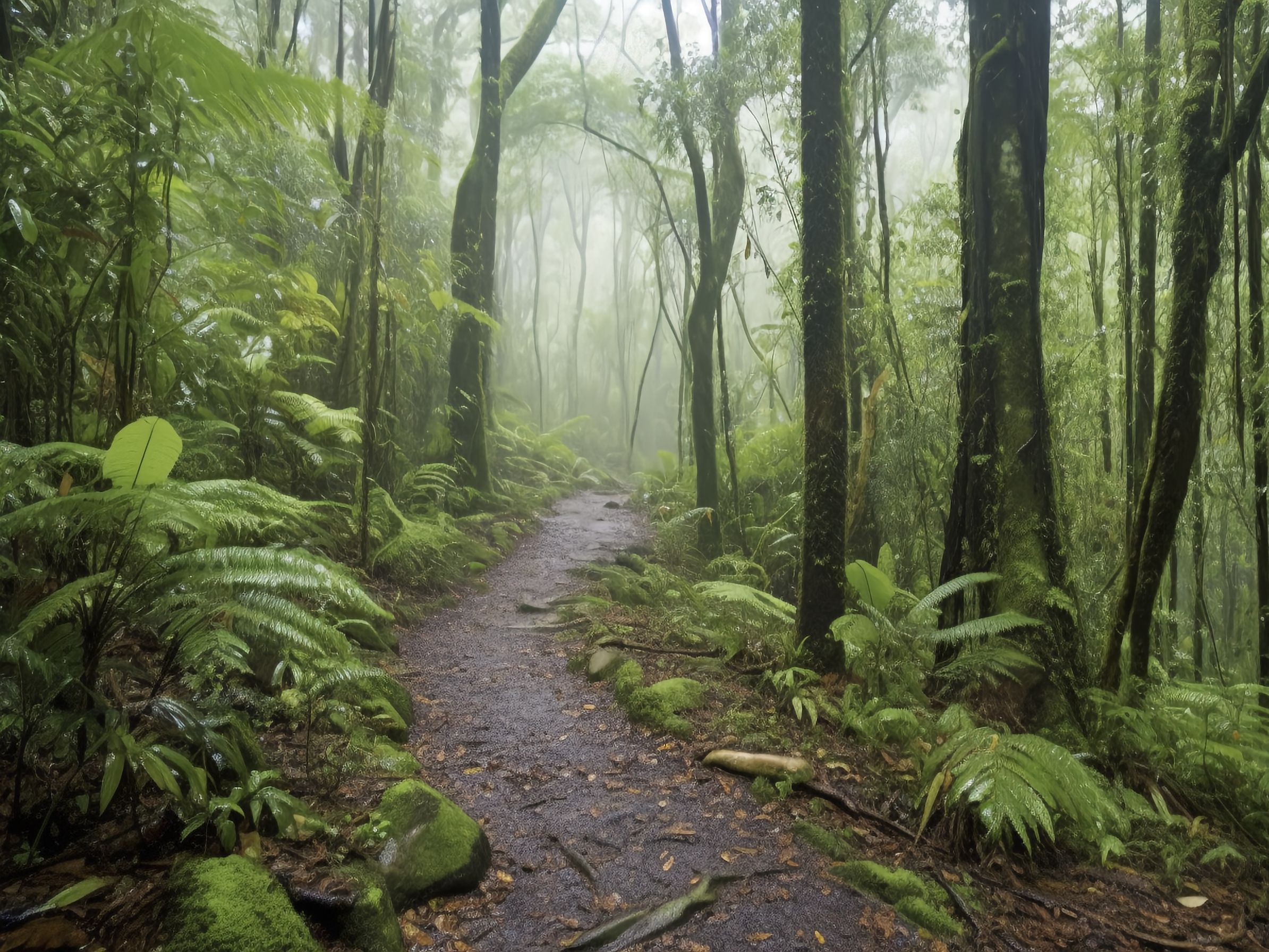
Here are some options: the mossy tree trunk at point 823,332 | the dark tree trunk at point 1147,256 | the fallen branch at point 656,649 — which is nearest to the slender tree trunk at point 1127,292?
the dark tree trunk at point 1147,256

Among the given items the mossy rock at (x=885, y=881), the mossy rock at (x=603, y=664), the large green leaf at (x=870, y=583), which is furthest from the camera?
the mossy rock at (x=603, y=664)

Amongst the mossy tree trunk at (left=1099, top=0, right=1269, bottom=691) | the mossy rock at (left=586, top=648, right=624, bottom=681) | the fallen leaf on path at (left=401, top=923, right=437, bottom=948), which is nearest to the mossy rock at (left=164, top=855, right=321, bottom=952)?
the fallen leaf on path at (left=401, top=923, right=437, bottom=948)

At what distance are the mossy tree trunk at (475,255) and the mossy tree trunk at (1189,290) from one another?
7.55 m

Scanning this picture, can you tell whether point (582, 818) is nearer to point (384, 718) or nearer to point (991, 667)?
point (384, 718)

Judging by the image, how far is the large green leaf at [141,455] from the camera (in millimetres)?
2059

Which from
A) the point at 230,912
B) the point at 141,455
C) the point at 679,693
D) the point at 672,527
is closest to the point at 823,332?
the point at 679,693

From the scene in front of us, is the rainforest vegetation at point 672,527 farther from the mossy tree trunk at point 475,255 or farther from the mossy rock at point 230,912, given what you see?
the mossy tree trunk at point 475,255

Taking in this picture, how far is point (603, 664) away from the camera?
15.7ft

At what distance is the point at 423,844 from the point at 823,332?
3716 millimetres

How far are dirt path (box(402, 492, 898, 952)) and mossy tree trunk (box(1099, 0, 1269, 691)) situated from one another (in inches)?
100

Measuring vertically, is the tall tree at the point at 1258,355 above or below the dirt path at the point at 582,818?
above

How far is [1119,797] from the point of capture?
10.2ft

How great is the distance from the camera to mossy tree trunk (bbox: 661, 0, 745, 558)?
8.96 metres

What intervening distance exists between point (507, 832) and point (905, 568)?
6.25 m
